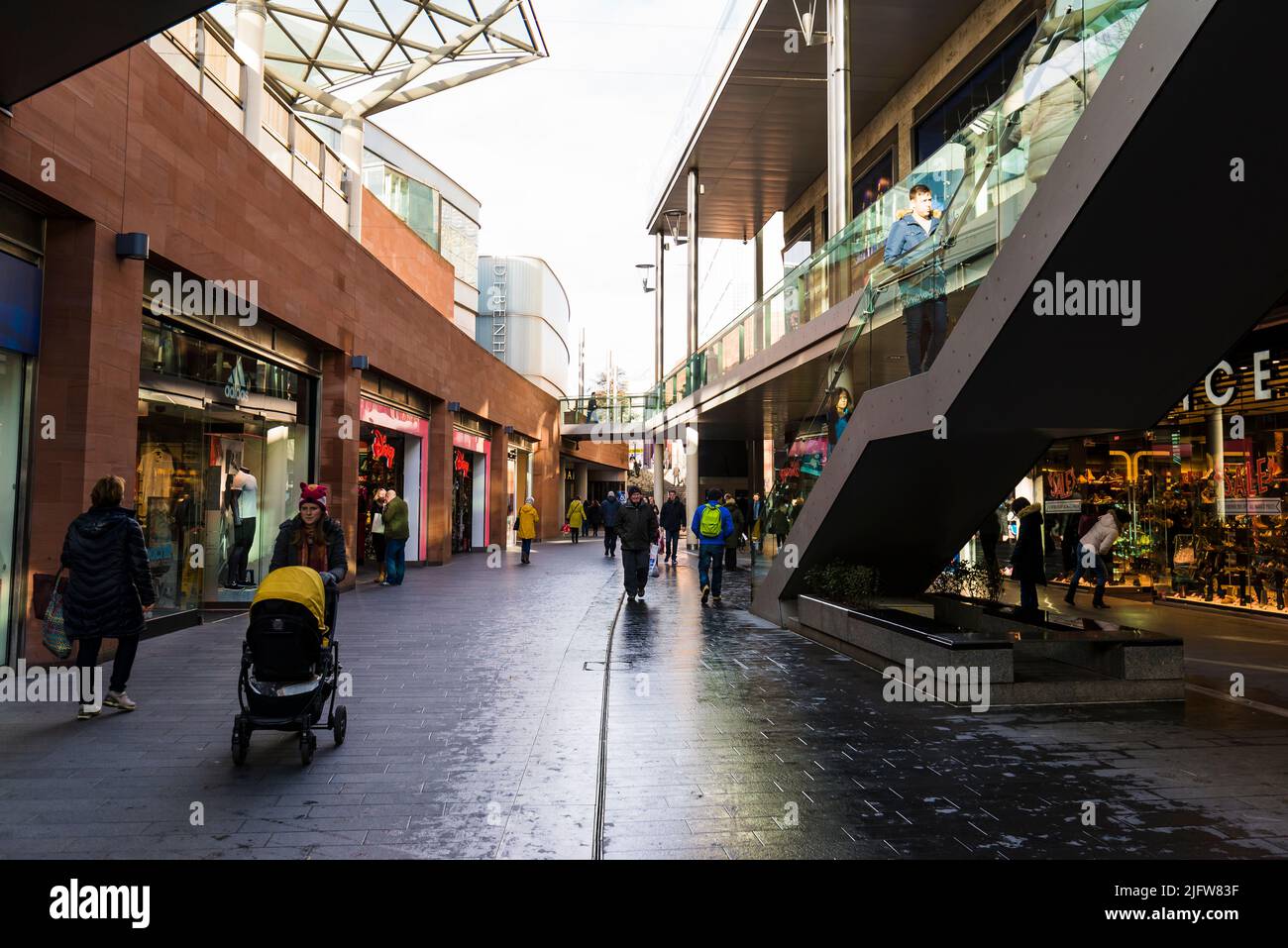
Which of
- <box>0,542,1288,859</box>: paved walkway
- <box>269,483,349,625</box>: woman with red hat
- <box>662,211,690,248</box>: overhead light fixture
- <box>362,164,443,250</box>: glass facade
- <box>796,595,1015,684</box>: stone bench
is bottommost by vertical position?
<box>0,542,1288,859</box>: paved walkway

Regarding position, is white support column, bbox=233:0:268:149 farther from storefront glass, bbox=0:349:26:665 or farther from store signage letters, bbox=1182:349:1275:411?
store signage letters, bbox=1182:349:1275:411

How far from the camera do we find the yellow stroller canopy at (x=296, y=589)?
541cm

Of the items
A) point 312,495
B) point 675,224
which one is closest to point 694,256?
point 675,224

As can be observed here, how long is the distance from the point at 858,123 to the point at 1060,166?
840 inches

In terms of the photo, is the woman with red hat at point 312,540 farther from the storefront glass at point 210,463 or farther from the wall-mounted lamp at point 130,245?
the storefront glass at point 210,463

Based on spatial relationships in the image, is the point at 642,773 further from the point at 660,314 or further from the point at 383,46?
the point at 660,314

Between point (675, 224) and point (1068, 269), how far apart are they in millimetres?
33508

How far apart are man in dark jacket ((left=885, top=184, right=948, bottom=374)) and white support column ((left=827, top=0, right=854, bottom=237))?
9.77m

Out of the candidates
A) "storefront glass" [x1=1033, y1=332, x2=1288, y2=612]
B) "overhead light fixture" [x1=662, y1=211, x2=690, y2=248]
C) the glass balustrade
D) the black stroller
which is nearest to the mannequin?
the glass balustrade

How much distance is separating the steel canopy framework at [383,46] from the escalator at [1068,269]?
12.9m

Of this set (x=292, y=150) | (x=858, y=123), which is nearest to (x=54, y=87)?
(x=292, y=150)

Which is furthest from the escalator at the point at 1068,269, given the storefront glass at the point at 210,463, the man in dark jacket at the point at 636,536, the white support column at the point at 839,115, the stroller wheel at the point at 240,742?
the white support column at the point at 839,115

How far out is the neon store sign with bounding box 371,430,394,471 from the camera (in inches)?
810

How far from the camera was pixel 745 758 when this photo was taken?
18.2ft
